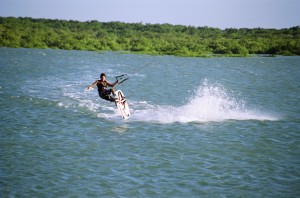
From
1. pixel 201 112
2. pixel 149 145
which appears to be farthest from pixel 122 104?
pixel 201 112

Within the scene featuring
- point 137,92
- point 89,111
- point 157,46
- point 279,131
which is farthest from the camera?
point 157,46

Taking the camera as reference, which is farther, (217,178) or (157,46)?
(157,46)

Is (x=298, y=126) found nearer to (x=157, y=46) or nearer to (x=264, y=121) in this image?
(x=264, y=121)

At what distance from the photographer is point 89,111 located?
24.1 m

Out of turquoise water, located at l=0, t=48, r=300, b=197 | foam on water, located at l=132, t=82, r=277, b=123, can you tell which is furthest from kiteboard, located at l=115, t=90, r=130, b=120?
foam on water, located at l=132, t=82, r=277, b=123

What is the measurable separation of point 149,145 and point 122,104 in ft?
14.9

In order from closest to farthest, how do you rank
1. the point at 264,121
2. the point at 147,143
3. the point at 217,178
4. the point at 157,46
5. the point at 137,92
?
1. the point at 217,178
2. the point at 147,143
3. the point at 264,121
4. the point at 137,92
5. the point at 157,46

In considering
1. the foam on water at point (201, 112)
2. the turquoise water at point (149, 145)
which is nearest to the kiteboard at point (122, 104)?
the turquoise water at point (149, 145)

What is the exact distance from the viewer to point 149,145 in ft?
56.3

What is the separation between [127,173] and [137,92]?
62.1ft

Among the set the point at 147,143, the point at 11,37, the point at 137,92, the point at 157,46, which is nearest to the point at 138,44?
the point at 157,46

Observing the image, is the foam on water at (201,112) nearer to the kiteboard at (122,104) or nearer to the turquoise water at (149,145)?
the turquoise water at (149,145)

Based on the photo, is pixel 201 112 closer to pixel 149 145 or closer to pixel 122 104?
pixel 122 104

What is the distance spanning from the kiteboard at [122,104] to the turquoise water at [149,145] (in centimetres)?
53
